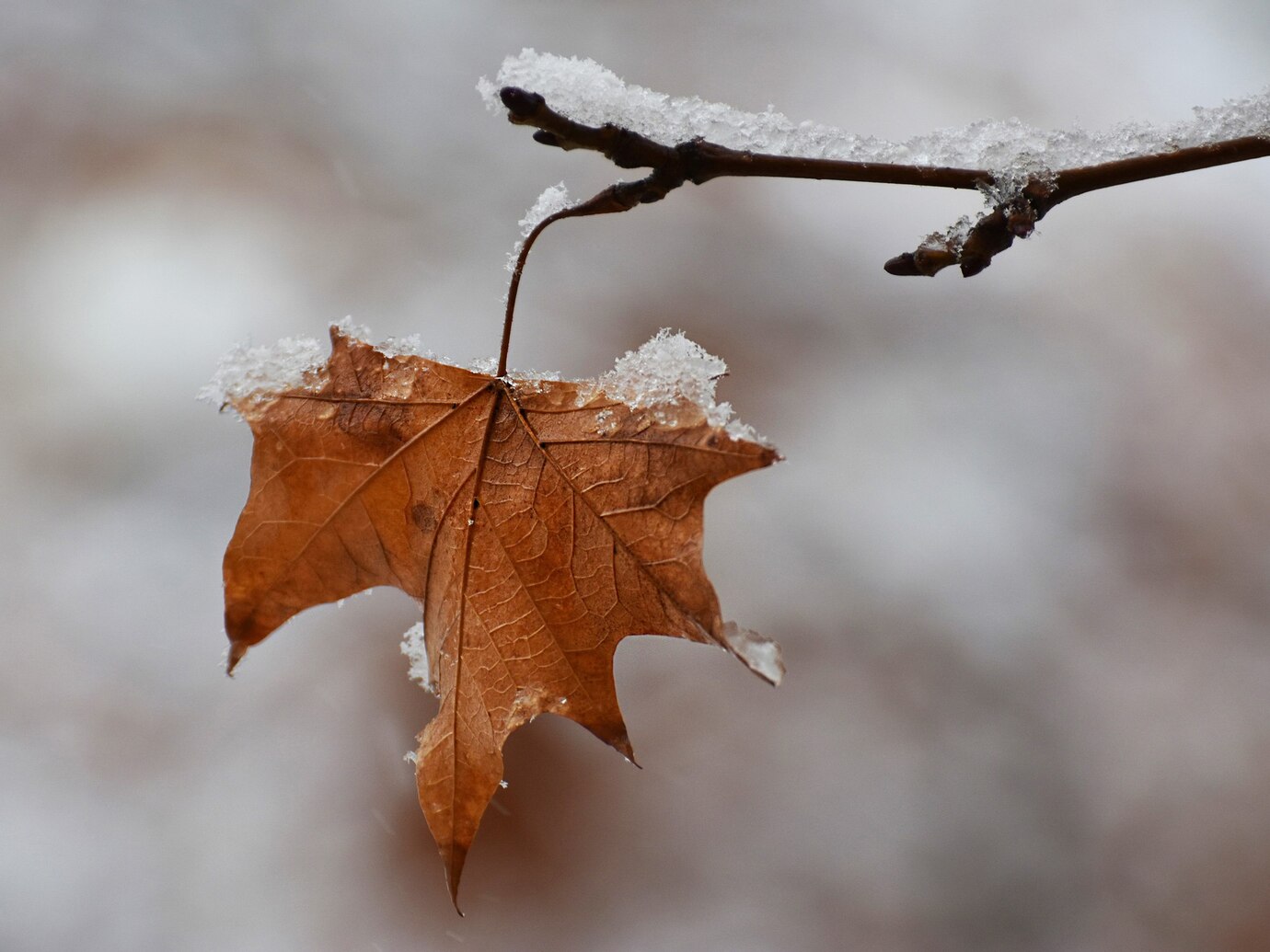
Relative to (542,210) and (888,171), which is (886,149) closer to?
(888,171)

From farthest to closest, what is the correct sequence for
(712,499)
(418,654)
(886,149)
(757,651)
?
(712,499) < (418,654) < (886,149) < (757,651)

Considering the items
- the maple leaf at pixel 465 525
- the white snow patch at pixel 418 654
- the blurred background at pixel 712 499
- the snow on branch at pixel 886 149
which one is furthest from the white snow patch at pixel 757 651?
the blurred background at pixel 712 499

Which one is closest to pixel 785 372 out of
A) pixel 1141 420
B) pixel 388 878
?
pixel 1141 420

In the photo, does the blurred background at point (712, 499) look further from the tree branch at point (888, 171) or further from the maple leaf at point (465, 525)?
the tree branch at point (888, 171)

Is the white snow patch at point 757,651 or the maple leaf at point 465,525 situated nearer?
the white snow patch at point 757,651

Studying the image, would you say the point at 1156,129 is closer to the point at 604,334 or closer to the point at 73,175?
the point at 604,334

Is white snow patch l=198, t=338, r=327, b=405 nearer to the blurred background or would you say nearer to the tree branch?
the tree branch

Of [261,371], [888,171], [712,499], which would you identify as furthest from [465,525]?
[712,499]
